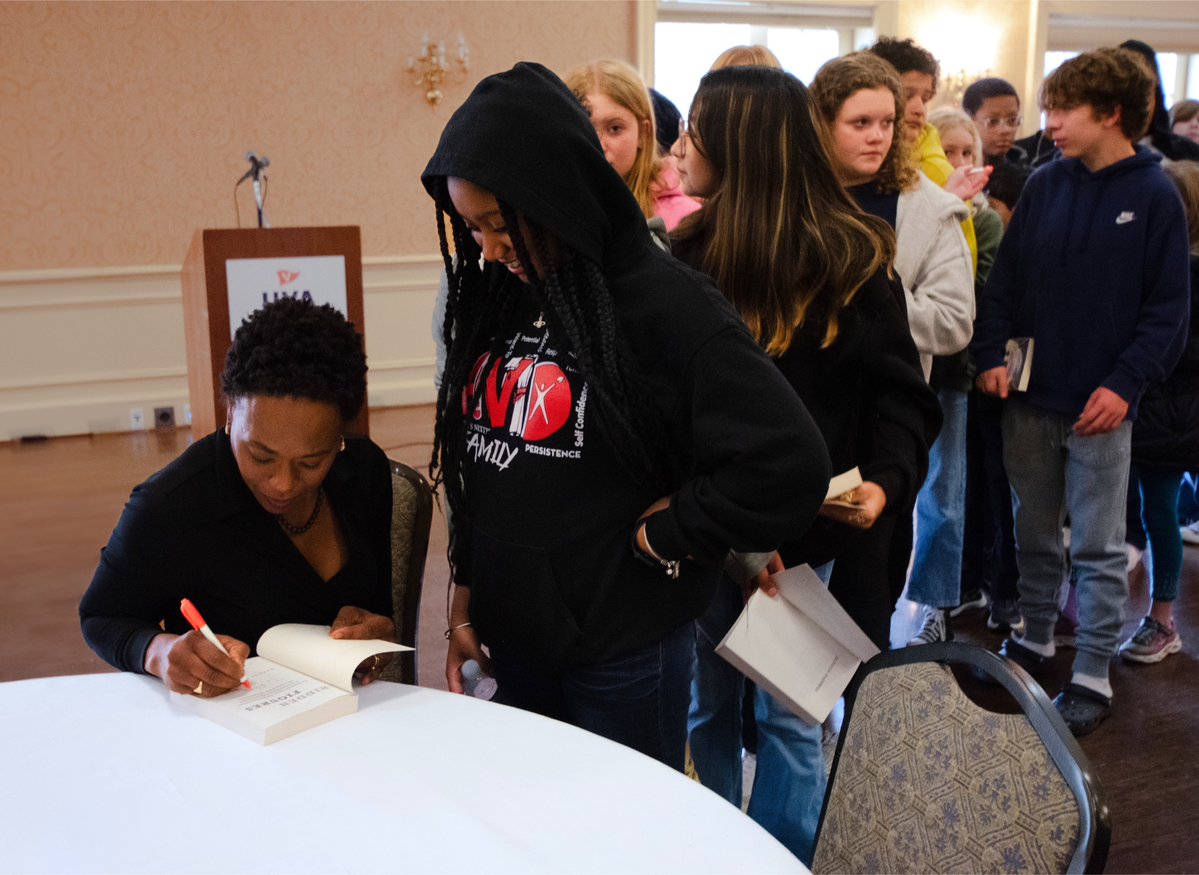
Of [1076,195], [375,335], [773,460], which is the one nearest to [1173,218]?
[1076,195]

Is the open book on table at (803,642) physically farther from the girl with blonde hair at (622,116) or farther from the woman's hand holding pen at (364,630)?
the girl with blonde hair at (622,116)

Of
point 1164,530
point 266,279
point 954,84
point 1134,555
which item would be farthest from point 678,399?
point 954,84

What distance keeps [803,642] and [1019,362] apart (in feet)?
4.81

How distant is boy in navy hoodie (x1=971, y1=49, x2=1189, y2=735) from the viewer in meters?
2.66

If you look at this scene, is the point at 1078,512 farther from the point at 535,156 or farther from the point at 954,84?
the point at 954,84

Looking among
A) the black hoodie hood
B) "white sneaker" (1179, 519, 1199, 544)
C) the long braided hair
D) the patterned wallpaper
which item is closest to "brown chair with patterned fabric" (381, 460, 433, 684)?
the long braided hair

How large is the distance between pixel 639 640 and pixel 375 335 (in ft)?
19.8

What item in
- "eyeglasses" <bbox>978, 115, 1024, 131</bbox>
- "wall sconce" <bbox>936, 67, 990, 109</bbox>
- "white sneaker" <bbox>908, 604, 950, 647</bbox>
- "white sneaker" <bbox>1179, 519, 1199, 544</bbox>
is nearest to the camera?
"white sneaker" <bbox>908, 604, 950, 647</bbox>

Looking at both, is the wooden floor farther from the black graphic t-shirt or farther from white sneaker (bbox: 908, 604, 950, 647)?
the black graphic t-shirt

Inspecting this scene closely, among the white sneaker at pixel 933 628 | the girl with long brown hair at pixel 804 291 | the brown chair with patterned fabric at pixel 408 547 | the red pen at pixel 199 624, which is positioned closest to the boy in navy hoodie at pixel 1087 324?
the white sneaker at pixel 933 628

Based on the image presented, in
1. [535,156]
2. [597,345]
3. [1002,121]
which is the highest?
[1002,121]

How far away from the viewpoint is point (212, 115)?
6590mm

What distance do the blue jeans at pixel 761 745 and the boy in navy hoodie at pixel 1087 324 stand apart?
1.15m

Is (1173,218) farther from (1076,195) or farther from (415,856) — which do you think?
(415,856)
